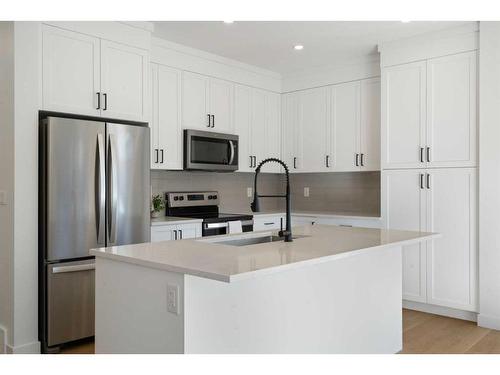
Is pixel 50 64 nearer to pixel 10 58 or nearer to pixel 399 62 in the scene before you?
pixel 10 58

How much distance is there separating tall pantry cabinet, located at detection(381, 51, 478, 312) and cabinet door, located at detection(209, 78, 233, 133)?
5.16ft

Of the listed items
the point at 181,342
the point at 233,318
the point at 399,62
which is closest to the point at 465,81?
the point at 399,62

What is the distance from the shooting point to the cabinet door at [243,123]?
491 centimetres

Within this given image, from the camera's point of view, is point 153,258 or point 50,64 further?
point 50,64

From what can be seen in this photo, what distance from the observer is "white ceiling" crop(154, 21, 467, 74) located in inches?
148

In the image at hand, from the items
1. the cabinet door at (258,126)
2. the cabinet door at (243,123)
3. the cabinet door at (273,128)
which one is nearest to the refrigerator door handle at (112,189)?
the cabinet door at (243,123)

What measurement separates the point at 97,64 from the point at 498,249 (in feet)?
11.3

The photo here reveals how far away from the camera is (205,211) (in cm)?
488

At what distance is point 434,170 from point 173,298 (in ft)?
9.62

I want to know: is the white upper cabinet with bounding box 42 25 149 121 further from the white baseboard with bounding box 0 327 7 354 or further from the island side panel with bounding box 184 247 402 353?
the island side panel with bounding box 184 247 402 353

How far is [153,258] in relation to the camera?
1968mm

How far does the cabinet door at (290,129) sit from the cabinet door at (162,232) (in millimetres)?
1932

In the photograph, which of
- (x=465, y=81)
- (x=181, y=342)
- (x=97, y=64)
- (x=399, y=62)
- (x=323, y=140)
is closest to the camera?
(x=181, y=342)

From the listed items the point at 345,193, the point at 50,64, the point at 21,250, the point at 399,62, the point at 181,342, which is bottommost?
the point at 181,342
